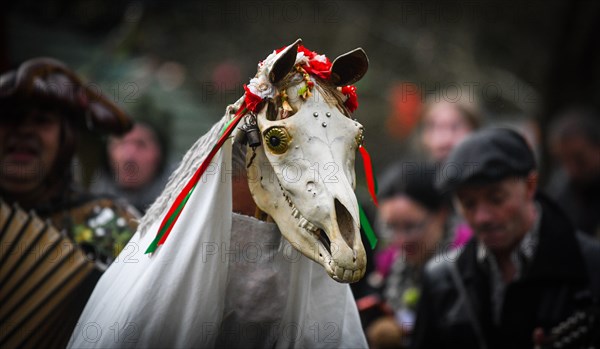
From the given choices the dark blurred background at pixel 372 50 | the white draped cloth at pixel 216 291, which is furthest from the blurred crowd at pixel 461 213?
the dark blurred background at pixel 372 50

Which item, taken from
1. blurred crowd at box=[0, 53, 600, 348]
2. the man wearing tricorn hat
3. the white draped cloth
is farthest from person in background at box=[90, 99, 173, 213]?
the white draped cloth

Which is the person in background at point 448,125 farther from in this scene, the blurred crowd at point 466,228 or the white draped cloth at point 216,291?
the white draped cloth at point 216,291

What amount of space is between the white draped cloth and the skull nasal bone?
1.43 feet

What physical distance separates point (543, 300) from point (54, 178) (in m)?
3.16

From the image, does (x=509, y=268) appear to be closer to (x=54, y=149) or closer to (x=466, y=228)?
(x=466, y=228)

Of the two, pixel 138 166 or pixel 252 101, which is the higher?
pixel 252 101

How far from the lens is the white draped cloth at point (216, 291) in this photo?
320cm

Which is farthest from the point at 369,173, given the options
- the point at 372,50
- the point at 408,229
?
the point at 372,50

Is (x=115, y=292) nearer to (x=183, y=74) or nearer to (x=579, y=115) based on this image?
(x=579, y=115)

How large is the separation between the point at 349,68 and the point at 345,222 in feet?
2.34

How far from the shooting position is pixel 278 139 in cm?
311

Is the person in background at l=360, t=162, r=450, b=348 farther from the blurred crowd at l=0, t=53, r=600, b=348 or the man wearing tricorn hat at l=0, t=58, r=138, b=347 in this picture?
the man wearing tricorn hat at l=0, t=58, r=138, b=347

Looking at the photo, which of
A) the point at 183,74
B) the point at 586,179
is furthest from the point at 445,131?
the point at 183,74

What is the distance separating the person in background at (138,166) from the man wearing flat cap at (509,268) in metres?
3.00
